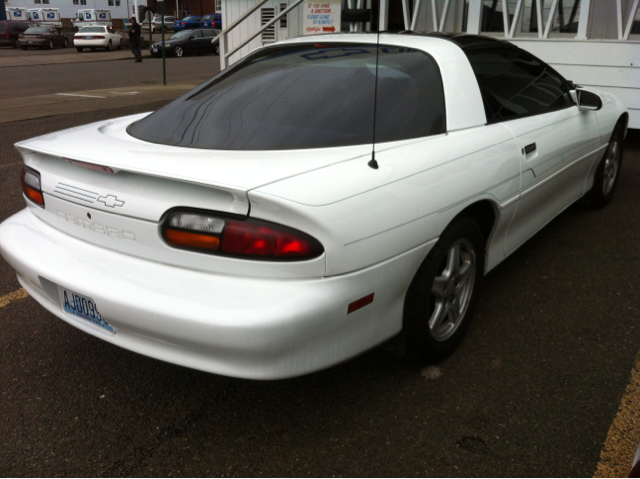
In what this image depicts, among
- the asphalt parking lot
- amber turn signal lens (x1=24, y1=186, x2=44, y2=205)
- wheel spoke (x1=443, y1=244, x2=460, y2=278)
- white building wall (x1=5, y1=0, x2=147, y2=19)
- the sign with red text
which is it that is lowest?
the asphalt parking lot

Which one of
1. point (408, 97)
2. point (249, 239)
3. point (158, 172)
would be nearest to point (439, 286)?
point (408, 97)

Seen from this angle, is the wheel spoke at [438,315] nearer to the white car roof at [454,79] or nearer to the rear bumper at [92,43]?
the white car roof at [454,79]

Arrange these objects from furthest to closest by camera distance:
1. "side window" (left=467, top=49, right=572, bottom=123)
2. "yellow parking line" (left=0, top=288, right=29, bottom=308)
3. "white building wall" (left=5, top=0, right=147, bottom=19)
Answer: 1. "white building wall" (left=5, top=0, right=147, bottom=19)
2. "yellow parking line" (left=0, top=288, right=29, bottom=308)
3. "side window" (left=467, top=49, right=572, bottom=123)

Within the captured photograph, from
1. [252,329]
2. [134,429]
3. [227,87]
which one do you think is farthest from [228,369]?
[227,87]

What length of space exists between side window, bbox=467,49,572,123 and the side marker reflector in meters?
1.38

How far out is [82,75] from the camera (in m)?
19.5

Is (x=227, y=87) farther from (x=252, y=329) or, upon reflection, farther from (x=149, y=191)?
(x=252, y=329)

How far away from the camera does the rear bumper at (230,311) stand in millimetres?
2078

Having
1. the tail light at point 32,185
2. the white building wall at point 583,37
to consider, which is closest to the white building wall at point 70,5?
the white building wall at point 583,37

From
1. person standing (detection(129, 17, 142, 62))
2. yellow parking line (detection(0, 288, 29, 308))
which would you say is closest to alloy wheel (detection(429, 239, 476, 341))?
yellow parking line (detection(0, 288, 29, 308))

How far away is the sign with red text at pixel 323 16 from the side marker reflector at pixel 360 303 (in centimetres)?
910

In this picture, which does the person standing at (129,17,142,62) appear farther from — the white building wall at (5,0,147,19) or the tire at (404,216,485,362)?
the white building wall at (5,0,147,19)

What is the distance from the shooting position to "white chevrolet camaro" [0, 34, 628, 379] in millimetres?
2117

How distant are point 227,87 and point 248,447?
175 centimetres
